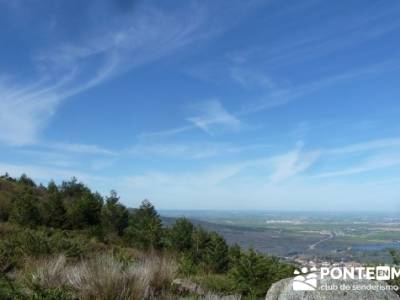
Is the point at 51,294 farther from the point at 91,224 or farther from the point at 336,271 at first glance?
the point at 91,224

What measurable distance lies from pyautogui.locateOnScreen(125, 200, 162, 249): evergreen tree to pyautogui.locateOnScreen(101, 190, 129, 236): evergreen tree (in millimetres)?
735

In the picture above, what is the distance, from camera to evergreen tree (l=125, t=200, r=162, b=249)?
35.7 m

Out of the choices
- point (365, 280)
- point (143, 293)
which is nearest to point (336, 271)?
point (365, 280)

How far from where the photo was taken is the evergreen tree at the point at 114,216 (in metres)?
39.0

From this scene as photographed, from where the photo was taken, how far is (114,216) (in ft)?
130

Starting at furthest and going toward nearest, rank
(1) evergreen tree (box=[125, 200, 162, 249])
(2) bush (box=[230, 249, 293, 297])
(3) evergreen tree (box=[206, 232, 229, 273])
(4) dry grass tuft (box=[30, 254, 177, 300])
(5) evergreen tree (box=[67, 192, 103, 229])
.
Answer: (5) evergreen tree (box=[67, 192, 103, 229])
(1) evergreen tree (box=[125, 200, 162, 249])
(3) evergreen tree (box=[206, 232, 229, 273])
(2) bush (box=[230, 249, 293, 297])
(4) dry grass tuft (box=[30, 254, 177, 300])

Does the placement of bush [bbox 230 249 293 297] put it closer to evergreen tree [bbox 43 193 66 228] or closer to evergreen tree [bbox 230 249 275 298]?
evergreen tree [bbox 230 249 275 298]

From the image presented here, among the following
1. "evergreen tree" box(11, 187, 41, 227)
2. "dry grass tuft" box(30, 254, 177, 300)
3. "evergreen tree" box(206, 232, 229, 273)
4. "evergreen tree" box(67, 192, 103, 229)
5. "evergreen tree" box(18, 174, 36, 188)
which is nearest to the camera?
"dry grass tuft" box(30, 254, 177, 300)

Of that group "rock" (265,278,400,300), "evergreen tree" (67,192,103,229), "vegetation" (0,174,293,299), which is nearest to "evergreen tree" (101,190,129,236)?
"evergreen tree" (67,192,103,229)

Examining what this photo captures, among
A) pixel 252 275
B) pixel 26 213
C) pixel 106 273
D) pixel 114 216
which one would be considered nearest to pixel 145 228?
pixel 114 216

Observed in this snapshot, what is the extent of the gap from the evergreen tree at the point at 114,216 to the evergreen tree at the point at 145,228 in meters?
0.73

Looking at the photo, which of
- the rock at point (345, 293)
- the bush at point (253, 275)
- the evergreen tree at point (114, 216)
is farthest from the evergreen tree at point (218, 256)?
the rock at point (345, 293)

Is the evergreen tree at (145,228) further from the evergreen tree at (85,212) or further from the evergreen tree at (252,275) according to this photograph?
the evergreen tree at (252,275)

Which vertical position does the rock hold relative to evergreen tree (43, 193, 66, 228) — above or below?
below
